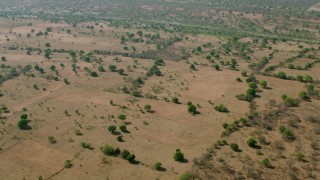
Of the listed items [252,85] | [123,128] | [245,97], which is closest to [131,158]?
[123,128]

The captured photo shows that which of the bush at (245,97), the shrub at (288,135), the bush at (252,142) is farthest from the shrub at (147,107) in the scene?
the shrub at (288,135)

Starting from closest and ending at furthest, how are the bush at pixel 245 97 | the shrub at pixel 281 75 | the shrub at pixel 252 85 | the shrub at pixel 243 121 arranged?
the shrub at pixel 243 121 → the bush at pixel 245 97 → the shrub at pixel 252 85 → the shrub at pixel 281 75

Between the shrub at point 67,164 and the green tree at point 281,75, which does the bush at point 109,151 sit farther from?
the green tree at point 281,75

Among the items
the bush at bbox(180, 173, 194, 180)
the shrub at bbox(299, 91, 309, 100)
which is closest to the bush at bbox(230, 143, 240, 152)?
the bush at bbox(180, 173, 194, 180)

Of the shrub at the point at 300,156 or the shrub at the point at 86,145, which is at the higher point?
the shrub at the point at 300,156

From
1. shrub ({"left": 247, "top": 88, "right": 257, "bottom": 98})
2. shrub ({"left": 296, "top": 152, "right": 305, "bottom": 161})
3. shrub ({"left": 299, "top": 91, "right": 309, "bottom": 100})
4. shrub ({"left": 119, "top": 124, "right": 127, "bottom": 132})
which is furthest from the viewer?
shrub ({"left": 247, "top": 88, "right": 257, "bottom": 98})

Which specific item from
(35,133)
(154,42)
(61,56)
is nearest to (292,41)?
(154,42)

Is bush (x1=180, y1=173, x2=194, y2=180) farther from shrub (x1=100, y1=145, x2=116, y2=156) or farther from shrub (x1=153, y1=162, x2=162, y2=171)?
shrub (x1=100, y1=145, x2=116, y2=156)

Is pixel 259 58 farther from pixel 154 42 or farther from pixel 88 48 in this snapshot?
pixel 88 48
